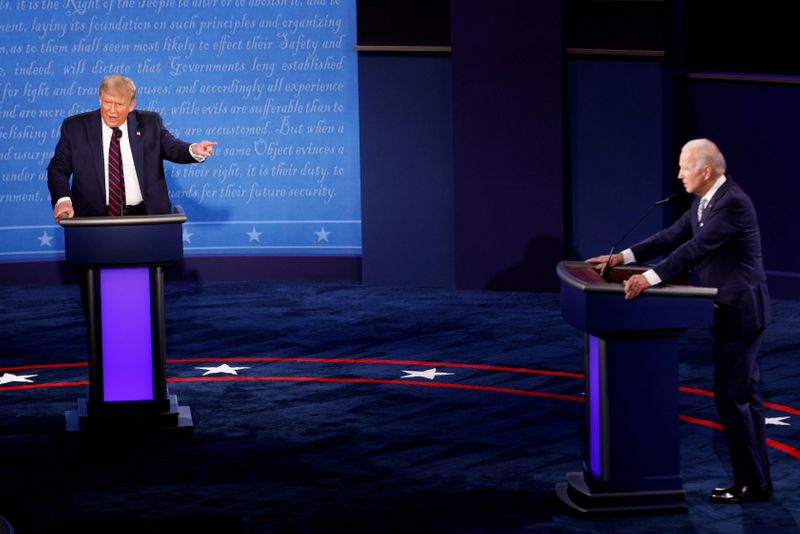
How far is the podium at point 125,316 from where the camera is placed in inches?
266

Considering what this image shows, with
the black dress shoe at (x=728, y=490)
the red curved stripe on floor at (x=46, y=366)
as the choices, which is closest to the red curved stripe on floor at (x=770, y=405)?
the black dress shoe at (x=728, y=490)

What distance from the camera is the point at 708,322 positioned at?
538 centimetres

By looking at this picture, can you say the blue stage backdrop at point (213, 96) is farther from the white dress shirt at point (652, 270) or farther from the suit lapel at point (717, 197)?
the suit lapel at point (717, 197)

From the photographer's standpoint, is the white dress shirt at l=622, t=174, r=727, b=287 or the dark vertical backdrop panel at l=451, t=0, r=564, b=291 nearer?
the white dress shirt at l=622, t=174, r=727, b=287

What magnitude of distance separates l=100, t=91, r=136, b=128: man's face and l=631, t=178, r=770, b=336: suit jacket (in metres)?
2.93

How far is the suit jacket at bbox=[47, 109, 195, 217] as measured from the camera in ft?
23.0

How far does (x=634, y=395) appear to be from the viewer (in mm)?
5457

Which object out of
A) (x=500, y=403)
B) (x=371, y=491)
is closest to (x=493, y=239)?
(x=500, y=403)

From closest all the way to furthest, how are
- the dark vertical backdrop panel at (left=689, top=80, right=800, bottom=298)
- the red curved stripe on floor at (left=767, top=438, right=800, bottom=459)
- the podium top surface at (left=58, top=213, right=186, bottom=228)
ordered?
the red curved stripe on floor at (left=767, top=438, right=800, bottom=459) < the podium top surface at (left=58, top=213, right=186, bottom=228) < the dark vertical backdrop panel at (left=689, top=80, right=800, bottom=298)

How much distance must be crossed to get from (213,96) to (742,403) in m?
7.25

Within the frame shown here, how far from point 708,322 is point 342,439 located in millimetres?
2101

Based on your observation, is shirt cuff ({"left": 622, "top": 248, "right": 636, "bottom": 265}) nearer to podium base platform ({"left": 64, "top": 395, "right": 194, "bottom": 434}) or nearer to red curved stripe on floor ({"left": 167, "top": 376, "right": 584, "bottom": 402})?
red curved stripe on floor ({"left": 167, "top": 376, "right": 584, "bottom": 402})

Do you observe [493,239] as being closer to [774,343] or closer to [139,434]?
[774,343]

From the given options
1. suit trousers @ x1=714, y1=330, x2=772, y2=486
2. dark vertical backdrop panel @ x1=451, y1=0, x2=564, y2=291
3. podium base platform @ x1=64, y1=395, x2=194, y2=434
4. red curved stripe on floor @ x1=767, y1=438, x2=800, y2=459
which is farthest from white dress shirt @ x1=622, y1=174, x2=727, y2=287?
dark vertical backdrop panel @ x1=451, y1=0, x2=564, y2=291
